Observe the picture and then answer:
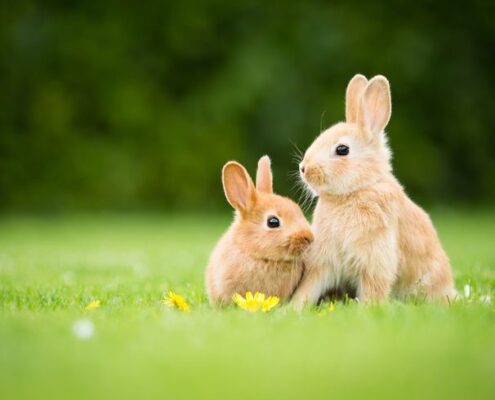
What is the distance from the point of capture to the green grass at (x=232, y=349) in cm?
276

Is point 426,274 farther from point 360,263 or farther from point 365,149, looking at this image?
point 365,149

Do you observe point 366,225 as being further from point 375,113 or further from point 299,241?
point 375,113

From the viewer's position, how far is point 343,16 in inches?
725

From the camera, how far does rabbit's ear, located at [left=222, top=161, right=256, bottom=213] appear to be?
479 cm

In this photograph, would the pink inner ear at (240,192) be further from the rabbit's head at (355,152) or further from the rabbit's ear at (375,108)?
the rabbit's ear at (375,108)

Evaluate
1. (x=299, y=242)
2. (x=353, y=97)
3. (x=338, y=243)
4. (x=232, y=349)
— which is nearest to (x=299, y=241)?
(x=299, y=242)

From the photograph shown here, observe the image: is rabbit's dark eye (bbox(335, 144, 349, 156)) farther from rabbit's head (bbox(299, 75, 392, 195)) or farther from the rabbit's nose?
the rabbit's nose

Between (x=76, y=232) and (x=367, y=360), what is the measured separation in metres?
11.0

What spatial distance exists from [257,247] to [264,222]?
0.57ft

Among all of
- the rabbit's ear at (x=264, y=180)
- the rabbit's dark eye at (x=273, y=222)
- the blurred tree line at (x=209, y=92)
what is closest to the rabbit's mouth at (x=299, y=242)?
the rabbit's dark eye at (x=273, y=222)

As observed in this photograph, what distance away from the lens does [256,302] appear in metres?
4.30

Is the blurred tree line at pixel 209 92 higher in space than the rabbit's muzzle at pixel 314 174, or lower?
higher

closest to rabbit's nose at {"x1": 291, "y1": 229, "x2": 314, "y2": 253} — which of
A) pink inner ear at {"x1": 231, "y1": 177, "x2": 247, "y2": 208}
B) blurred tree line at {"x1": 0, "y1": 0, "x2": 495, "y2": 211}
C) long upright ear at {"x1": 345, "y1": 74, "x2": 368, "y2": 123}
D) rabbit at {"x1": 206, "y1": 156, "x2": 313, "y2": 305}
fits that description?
rabbit at {"x1": 206, "y1": 156, "x2": 313, "y2": 305}

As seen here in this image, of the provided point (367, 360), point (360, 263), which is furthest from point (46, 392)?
point (360, 263)
